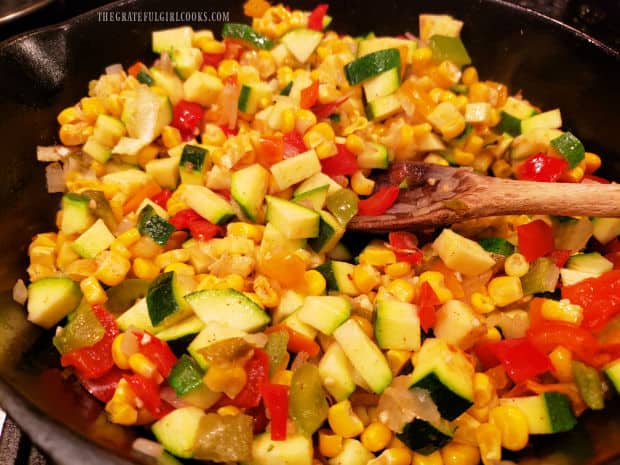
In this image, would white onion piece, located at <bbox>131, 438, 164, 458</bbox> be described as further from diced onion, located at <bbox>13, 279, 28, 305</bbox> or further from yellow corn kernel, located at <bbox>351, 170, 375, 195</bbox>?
yellow corn kernel, located at <bbox>351, 170, 375, 195</bbox>

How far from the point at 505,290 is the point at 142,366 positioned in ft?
5.57

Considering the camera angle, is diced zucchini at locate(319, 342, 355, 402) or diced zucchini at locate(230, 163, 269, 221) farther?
diced zucchini at locate(230, 163, 269, 221)

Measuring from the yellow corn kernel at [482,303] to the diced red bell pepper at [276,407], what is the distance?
1047 mm

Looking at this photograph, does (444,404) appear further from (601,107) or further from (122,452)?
(601,107)

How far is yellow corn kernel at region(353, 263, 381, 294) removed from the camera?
2596mm

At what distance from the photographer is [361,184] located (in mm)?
2996

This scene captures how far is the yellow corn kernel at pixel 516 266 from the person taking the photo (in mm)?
2656

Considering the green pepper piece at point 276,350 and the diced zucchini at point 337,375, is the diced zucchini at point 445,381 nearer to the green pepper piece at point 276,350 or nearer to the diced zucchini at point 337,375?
the diced zucchini at point 337,375

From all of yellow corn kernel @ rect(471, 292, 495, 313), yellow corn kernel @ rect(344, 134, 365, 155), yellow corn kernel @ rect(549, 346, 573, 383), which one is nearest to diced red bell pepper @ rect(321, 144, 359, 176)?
yellow corn kernel @ rect(344, 134, 365, 155)

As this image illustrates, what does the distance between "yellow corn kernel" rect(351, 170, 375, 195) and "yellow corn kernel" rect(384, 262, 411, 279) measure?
1.67 ft

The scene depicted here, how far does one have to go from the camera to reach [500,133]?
11.5ft

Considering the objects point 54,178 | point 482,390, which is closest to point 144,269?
point 54,178

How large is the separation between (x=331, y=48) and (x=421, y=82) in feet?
2.09

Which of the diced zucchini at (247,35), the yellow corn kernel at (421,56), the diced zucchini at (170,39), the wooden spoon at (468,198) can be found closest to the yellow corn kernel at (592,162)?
the wooden spoon at (468,198)
